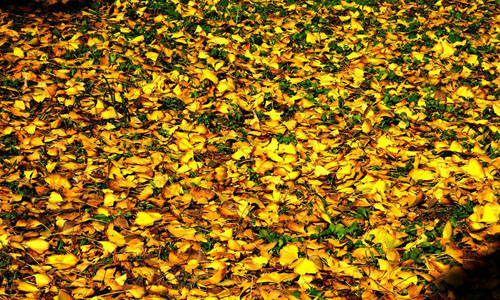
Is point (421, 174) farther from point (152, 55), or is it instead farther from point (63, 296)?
point (152, 55)

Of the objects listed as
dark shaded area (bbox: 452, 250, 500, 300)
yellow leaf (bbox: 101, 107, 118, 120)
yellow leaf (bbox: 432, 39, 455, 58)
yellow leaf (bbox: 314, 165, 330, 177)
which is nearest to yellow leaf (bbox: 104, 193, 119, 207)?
yellow leaf (bbox: 101, 107, 118, 120)

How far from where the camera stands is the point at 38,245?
2.52 meters

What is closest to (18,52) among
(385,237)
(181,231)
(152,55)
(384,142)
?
(152,55)

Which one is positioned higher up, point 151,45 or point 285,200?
point 151,45

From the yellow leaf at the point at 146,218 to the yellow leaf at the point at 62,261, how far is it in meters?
0.37

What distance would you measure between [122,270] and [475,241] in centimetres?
178

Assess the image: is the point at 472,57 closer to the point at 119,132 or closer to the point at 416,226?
the point at 416,226

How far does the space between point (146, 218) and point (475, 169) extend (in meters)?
1.92

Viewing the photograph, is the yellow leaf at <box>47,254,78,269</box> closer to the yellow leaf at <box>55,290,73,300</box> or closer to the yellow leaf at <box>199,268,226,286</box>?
the yellow leaf at <box>55,290,73,300</box>

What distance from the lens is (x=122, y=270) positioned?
8.10 feet

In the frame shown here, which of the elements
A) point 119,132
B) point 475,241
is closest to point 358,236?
point 475,241

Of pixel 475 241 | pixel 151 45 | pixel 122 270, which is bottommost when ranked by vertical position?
pixel 122 270

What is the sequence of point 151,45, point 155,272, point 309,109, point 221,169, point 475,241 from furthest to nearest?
1. point 151,45
2. point 309,109
3. point 221,169
4. point 475,241
5. point 155,272

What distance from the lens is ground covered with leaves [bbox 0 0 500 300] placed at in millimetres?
2488
